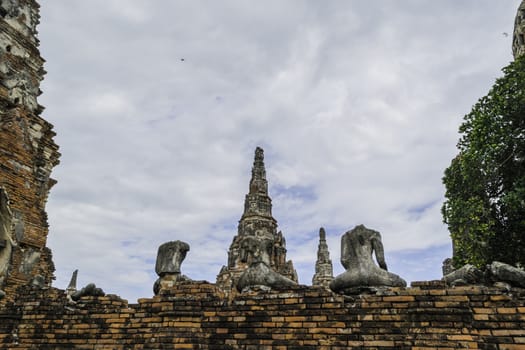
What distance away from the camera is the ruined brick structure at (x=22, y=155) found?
7730 millimetres

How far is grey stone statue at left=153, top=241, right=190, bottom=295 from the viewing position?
6.09 metres

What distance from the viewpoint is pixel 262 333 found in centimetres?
479

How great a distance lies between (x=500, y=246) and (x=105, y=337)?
10670 mm

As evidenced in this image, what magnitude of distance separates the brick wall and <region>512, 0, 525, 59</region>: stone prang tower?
1775 centimetres

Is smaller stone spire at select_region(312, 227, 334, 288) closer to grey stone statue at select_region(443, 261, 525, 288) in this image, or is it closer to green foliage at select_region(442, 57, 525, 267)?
green foliage at select_region(442, 57, 525, 267)

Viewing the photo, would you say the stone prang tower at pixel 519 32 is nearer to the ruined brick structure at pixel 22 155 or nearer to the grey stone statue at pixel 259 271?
the grey stone statue at pixel 259 271

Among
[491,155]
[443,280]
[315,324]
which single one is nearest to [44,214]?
[315,324]

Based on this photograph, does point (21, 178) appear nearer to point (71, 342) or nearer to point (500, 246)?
point (71, 342)

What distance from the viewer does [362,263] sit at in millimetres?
4984

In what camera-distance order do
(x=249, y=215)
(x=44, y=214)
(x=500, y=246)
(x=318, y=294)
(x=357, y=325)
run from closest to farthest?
(x=357, y=325), (x=318, y=294), (x=44, y=214), (x=500, y=246), (x=249, y=215)

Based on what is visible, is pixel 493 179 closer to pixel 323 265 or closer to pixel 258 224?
pixel 258 224

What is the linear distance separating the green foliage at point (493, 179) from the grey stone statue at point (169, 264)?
837 cm

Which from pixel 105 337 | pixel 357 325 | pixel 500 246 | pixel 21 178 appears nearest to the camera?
pixel 357 325

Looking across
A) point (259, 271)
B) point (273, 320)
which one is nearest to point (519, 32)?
point (259, 271)
